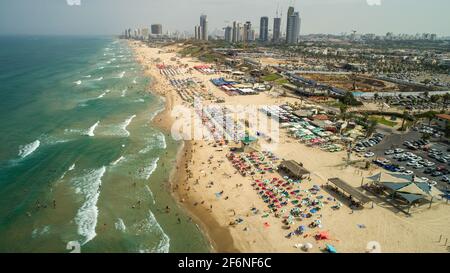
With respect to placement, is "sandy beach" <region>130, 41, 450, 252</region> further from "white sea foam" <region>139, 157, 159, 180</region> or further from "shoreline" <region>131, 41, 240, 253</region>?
"white sea foam" <region>139, 157, 159, 180</region>

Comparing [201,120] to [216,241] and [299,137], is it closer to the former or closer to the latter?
[299,137]

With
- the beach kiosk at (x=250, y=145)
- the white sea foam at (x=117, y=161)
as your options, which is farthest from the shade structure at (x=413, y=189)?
the white sea foam at (x=117, y=161)

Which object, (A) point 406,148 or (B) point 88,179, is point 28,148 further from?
(A) point 406,148

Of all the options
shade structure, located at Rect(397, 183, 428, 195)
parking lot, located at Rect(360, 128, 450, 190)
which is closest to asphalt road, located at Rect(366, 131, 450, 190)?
parking lot, located at Rect(360, 128, 450, 190)

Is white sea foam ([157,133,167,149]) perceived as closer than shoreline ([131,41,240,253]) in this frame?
No
